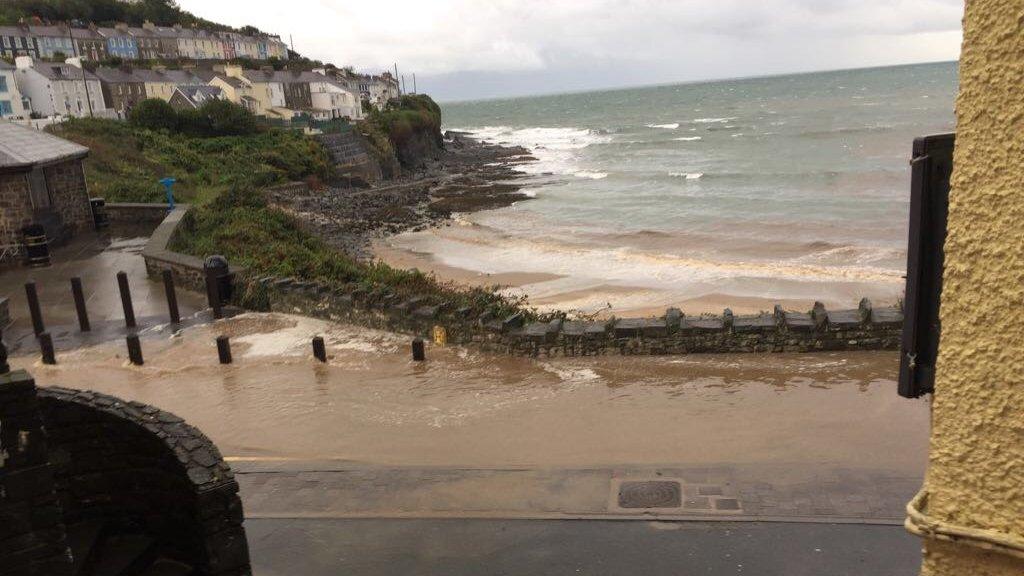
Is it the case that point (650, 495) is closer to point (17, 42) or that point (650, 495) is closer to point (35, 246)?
point (35, 246)

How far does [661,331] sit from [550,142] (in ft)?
265

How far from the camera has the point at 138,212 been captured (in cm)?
2466

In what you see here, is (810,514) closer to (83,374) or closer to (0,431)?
(0,431)

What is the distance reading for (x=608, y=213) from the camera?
37188 millimetres

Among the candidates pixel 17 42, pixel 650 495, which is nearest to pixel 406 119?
pixel 17 42

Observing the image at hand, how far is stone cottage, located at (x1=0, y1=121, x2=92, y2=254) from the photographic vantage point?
766 inches

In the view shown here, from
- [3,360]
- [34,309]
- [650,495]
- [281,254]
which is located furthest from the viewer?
[281,254]

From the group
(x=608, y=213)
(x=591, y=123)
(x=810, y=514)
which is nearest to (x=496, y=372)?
(x=810, y=514)

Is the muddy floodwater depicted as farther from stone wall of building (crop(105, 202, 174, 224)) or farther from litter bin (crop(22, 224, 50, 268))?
stone wall of building (crop(105, 202, 174, 224))

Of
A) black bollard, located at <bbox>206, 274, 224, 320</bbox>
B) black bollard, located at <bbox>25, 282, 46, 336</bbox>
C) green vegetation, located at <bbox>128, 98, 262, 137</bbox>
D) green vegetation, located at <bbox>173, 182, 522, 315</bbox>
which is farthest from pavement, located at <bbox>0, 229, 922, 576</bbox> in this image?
green vegetation, located at <bbox>128, 98, 262, 137</bbox>

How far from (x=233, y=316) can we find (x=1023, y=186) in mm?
14687

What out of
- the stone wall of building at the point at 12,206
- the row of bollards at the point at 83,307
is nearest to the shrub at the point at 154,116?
the stone wall of building at the point at 12,206

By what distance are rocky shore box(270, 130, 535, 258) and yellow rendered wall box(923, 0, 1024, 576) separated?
26.9 m

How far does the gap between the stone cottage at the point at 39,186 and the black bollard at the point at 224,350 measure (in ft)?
35.9
